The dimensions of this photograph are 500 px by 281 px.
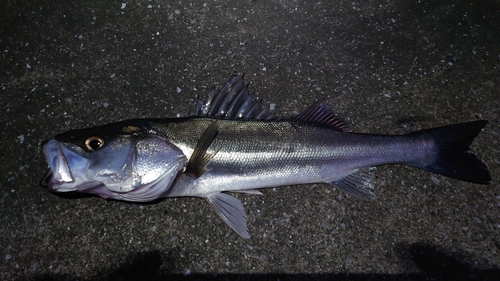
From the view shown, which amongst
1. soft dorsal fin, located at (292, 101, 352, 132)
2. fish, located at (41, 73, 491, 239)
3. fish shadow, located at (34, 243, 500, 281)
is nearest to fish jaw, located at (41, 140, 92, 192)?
fish, located at (41, 73, 491, 239)

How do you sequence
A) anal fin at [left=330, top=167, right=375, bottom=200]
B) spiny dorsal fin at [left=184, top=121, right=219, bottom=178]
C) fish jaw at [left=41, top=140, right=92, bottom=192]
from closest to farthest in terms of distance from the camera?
1. fish jaw at [left=41, top=140, right=92, bottom=192]
2. spiny dorsal fin at [left=184, top=121, right=219, bottom=178]
3. anal fin at [left=330, top=167, right=375, bottom=200]

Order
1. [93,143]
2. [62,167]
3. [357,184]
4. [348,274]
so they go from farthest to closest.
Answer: [357,184] → [348,274] → [93,143] → [62,167]

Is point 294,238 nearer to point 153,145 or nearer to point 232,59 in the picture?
point 153,145

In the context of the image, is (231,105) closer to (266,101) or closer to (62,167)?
(266,101)

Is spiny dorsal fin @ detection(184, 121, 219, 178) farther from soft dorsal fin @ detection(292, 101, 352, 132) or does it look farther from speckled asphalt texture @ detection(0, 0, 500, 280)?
soft dorsal fin @ detection(292, 101, 352, 132)

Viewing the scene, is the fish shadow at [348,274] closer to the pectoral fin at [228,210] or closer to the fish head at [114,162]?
the pectoral fin at [228,210]

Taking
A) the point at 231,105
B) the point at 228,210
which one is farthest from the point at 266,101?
the point at 228,210
